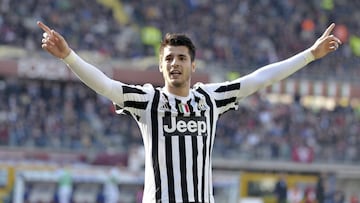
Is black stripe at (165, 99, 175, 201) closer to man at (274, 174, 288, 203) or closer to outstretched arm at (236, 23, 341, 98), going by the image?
outstretched arm at (236, 23, 341, 98)

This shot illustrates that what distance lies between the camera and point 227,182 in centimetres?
2203

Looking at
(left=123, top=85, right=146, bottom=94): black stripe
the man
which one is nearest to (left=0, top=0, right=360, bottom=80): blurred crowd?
the man

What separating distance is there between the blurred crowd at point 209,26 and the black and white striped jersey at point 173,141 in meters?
20.2

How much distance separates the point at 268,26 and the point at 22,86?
8.78m

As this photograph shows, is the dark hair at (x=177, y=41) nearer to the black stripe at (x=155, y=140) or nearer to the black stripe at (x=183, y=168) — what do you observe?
the black stripe at (x=155, y=140)

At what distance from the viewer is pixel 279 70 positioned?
6.26 m

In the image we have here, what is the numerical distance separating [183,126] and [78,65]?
0.71 m

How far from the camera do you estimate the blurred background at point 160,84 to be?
2192 centimetres

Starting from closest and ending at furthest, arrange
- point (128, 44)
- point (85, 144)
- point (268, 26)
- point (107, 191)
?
1. point (107, 191)
2. point (85, 144)
3. point (128, 44)
4. point (268, 26)

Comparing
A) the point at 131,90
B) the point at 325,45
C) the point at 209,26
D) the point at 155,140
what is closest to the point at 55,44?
the point at 131,90

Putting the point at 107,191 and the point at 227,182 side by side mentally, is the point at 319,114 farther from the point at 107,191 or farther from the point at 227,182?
the point at 107,191

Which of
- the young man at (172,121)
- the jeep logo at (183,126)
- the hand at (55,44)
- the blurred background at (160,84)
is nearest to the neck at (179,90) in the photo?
the young man at (172,121)

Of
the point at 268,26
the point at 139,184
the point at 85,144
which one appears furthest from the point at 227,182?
the point at 268,26

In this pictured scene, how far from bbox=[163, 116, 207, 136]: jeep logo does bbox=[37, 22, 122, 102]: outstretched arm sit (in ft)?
1.04
